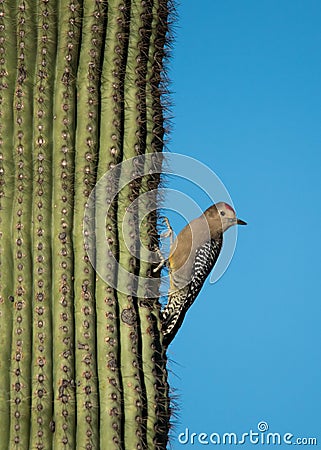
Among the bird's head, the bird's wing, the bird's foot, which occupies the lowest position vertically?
the bird's foot

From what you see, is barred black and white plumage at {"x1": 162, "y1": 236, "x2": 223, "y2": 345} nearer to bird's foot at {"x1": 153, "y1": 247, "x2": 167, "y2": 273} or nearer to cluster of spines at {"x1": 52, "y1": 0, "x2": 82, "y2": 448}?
bird's foot at {"x1": 153, "y1": 247, "x2": 167, "y2": 273}

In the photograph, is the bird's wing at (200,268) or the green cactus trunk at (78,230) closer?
the green cactus trunk at (78,230)

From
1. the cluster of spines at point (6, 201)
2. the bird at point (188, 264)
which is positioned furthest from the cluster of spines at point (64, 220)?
the bird at point (188, 264)

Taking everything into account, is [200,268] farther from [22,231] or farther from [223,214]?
[22,231]

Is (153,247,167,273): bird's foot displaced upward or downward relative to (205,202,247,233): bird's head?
downward

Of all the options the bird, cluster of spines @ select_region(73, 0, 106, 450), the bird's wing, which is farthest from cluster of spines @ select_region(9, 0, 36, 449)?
the bird's wing

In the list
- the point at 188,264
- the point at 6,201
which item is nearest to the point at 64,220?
the point at 6,201

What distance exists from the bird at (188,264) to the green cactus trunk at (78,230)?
18.5 inches

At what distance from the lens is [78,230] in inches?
108

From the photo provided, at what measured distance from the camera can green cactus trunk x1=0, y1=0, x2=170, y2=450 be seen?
2662mm

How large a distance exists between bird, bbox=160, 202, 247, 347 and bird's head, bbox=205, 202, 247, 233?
22mm

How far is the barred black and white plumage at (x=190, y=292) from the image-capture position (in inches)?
132

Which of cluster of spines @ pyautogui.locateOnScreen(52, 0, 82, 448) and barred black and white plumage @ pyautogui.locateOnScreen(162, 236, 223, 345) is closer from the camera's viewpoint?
cluster of spines @ pyautogui.locateOnScreen(52, 0, 82, 448)

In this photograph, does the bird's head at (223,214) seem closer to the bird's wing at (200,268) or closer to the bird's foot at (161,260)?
the bird's wing at (200,268)
